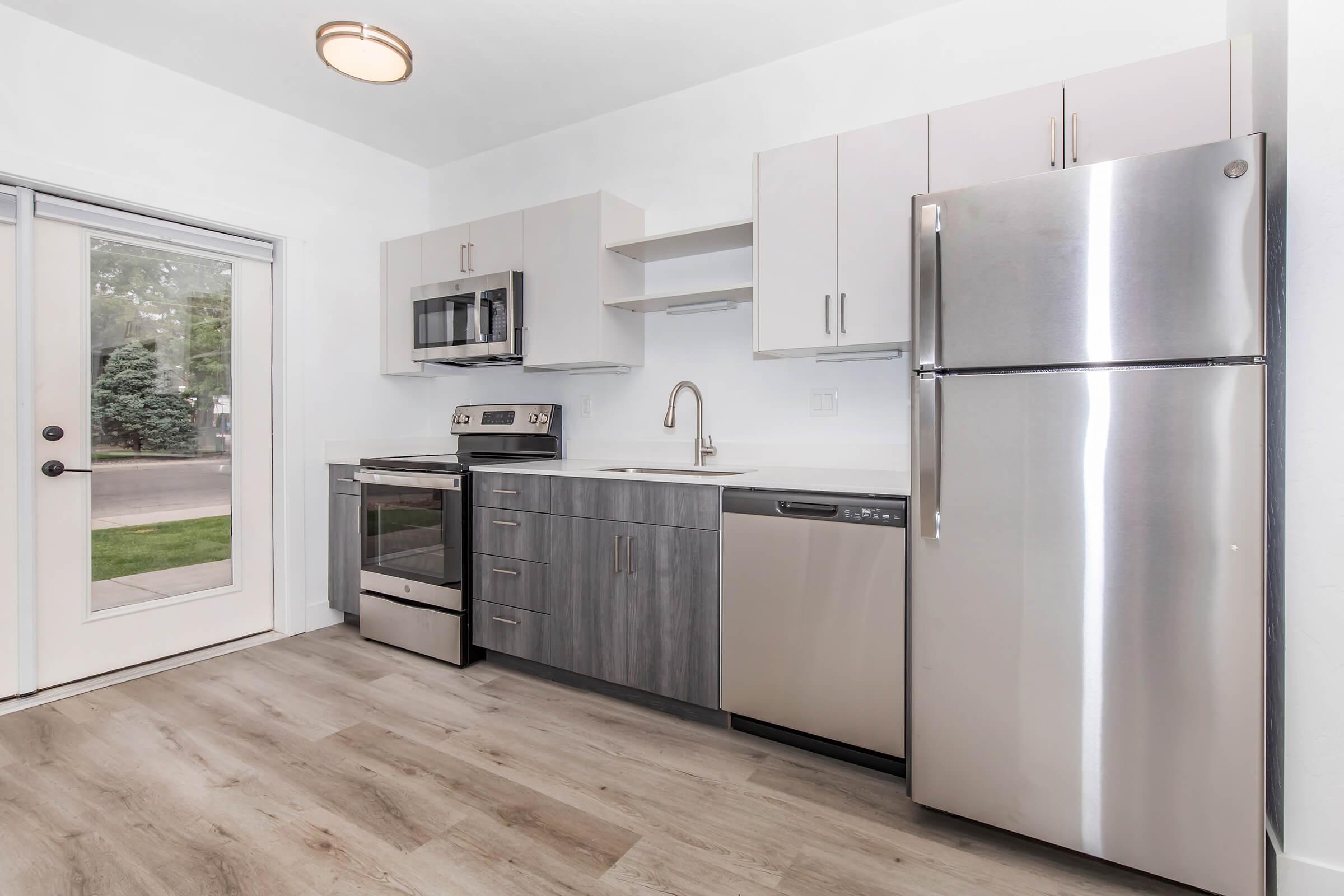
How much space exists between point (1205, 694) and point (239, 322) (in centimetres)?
391

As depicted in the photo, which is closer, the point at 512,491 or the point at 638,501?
the point at 638,501

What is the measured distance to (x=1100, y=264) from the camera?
1492mm

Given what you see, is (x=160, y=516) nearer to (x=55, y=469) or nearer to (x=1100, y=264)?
(x=55, y=469)

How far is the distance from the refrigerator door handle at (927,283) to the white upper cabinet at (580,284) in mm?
1581

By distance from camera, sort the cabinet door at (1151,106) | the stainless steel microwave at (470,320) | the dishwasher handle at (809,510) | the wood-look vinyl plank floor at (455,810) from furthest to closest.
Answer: the stainless steel microwave at (470,320), the dishwasher handle at (809,510), the cabinet door at (1151,106), the wood-look vinyl plank floor at (455,810)

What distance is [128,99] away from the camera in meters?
2.79

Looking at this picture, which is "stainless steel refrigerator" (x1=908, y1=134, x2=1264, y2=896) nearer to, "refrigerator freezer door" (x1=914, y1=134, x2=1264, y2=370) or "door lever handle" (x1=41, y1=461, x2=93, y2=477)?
"refrigerator freezer door" (x1=914, y1=134, x2=1264, y2=370)

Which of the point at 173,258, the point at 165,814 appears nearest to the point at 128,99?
the point at 173,258

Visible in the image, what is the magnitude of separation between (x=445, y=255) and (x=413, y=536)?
150 cm

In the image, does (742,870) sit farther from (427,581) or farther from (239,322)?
(239,322)

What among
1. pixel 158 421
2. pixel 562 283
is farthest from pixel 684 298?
pixel 158 421

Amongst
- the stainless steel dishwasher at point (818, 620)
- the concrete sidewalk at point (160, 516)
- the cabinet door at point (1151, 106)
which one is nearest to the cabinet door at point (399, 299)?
the concrete sidewalk at point (160, 516)

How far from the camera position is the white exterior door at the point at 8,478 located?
252 centimetres

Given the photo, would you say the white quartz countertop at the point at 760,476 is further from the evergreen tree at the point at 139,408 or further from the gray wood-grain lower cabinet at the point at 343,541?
the evergreen tree at the point at 139,408
